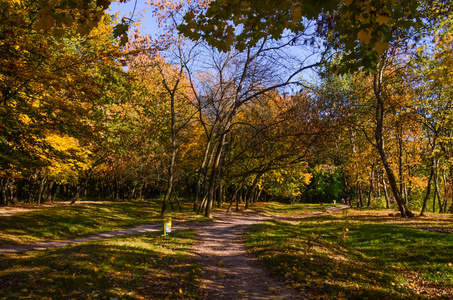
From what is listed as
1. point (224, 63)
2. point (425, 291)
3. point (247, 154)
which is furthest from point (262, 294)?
point (247, 154)

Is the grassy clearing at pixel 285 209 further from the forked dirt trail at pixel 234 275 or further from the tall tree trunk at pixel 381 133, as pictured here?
the forked dirt trail at pixel 234 275

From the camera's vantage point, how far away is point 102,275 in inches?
221

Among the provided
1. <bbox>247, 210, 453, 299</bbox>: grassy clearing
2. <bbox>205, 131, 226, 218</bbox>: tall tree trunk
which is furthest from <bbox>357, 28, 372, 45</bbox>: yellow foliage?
<bbox>205, 131, 226, 218</bbox>: tall tree trunk

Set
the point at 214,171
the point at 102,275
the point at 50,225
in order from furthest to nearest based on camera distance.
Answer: the point at 214,171
the point at 50,225
the point at 102,275

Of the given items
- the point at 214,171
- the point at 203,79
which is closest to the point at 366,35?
the point at 214,171

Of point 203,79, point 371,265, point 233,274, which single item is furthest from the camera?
point 203,79

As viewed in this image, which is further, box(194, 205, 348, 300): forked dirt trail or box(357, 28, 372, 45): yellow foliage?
box(194, 205, 348, 300): forked dirt trail

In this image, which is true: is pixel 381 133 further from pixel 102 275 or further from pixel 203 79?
pixel 102 275

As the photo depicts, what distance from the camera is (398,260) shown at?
9148 mm

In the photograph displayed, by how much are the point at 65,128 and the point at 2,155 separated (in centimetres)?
201

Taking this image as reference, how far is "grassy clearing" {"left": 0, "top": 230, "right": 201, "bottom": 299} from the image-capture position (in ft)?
15.6

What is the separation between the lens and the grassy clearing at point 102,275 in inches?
187

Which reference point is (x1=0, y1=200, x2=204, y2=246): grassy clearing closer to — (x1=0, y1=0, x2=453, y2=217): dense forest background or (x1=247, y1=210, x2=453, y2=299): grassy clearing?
(x1=0, y1=0, x2=453, y2=217): dense forest background

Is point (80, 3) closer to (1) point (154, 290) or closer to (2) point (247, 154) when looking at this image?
(1) point (154, 290)
